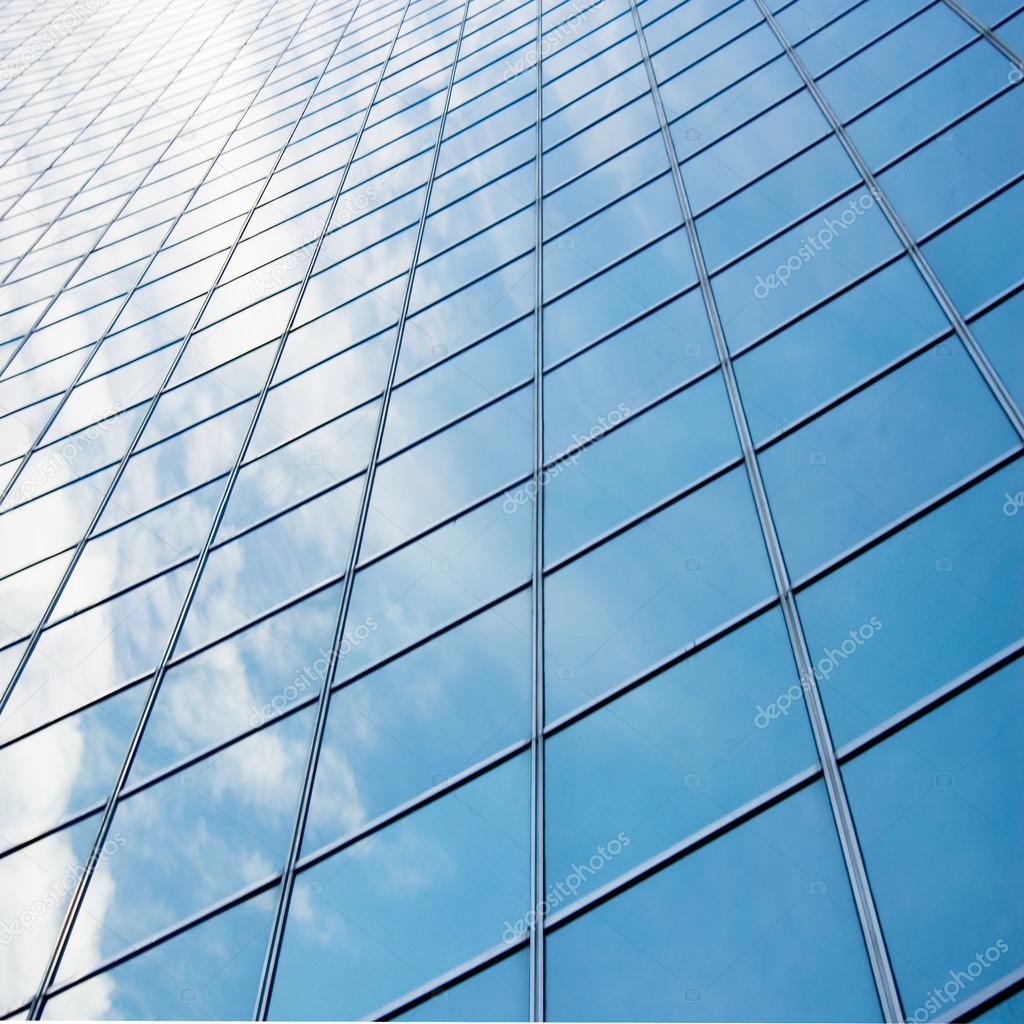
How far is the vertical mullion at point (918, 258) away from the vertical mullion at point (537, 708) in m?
4.95

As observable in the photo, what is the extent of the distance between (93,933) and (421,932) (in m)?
4.02

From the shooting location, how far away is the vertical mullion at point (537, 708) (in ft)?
28.9

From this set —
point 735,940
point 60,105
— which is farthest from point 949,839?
point 60,105

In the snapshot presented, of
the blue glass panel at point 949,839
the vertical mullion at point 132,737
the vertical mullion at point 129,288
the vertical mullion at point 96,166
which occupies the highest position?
the vertical mullion at point 96,166

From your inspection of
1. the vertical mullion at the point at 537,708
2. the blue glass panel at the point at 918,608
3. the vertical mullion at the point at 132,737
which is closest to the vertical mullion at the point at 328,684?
the vertical mullion at the point at 537,708

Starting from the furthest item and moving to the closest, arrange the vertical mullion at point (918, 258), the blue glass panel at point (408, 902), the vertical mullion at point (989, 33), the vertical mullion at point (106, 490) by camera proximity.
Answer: the vertical mullion at point (106, 490) < the vertical mullion at point (989, 33) < the vertical mullion at point (918, 258) < the blue glass panel at point (408, 902)

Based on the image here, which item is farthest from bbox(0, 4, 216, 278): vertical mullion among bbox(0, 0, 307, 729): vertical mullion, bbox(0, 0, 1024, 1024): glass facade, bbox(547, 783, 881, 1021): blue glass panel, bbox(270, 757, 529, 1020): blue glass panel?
→ bbox(547, 783, 881, 1021): blue glass panel

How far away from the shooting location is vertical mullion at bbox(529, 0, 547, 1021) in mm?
8820

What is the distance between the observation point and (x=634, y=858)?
→ 356 inches

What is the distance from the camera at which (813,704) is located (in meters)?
9.26

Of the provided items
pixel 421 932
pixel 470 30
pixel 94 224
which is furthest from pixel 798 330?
pixel 94 224

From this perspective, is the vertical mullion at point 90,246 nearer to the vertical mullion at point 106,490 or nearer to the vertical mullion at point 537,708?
the vertical mullion at point 106,490

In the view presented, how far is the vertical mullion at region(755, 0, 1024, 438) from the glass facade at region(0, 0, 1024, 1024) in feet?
0.18

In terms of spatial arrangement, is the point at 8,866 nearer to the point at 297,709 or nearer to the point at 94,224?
the point at 297,709
